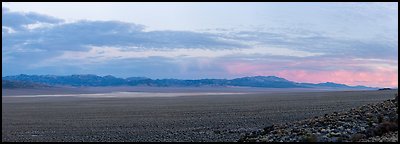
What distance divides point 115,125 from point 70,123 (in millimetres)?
3857

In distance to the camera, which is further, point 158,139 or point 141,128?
point 141,128

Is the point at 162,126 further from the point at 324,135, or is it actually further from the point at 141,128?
the point at 324,135

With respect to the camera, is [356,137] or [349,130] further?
[349,130]

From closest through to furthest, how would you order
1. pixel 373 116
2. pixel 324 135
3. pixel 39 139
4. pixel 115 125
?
pixel 324 135, pixel 373 116, pixel 39 139, pixel 115 125

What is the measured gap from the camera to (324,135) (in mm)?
17172

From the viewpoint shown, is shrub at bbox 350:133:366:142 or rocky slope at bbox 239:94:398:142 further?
rocky slope at bbox 239:94:398:142

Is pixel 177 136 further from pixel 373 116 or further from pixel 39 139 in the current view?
pixel 373 116

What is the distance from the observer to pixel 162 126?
1119 inches

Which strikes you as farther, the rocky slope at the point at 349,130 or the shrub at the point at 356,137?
the rocky slope at the point at 349,130

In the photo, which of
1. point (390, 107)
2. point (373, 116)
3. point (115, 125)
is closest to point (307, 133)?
point (373, 116)

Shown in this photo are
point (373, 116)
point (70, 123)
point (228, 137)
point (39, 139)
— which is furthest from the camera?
point (70, 123)

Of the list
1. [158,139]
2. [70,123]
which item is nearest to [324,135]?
[158,139]

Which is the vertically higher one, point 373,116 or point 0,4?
point 0,4

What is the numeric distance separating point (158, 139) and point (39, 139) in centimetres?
566
